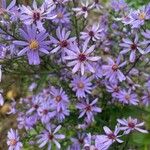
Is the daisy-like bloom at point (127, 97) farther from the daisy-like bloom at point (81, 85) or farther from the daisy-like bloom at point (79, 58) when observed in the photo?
the daisy-like bloom at point (79, 58)

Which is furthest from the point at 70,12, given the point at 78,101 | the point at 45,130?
the point at 45,130

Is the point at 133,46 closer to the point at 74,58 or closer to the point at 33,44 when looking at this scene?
the point at 74,58

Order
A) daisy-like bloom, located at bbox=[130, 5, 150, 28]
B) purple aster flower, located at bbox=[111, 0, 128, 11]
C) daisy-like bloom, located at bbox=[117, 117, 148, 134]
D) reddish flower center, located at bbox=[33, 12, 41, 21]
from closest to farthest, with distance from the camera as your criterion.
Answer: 1. reddish flower center, located at bbox=[33, 12, 41, 21]
2. daisy-like bloom, located at bbox=[130, 5, 150, 28]
3. daisy-like bloom, located at bbox=[117, 117, 148, 134]
4. purple aster flower, located at bbox=[111, 0, 128, 11]

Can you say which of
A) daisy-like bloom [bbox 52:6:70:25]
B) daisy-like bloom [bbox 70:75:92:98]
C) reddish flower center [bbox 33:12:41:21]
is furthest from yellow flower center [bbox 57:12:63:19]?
daisy-like bloom [bbox 70:75:92:98]

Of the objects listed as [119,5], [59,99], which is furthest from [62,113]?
[119,5]

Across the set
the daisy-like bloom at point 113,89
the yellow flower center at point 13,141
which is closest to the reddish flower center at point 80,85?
the daisy-like bloom at point 113,89

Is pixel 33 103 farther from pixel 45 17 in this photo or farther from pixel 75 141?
pixel 45 17

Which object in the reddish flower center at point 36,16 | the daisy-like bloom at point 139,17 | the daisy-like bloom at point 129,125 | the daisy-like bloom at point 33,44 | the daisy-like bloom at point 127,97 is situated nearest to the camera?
the daisy-like bloom at point 33,44

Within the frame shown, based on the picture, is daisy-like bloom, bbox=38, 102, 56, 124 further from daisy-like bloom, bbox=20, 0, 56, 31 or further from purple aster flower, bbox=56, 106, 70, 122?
daisy-like bloom, bbox=20, 0, 56, 31
